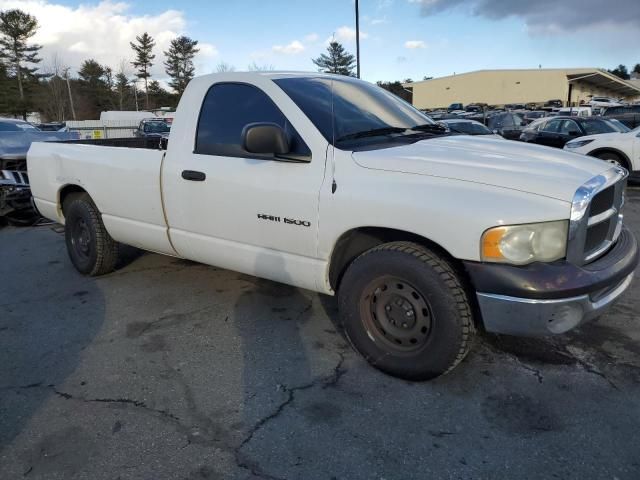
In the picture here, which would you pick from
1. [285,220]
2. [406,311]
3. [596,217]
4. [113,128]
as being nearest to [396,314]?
[406,311]

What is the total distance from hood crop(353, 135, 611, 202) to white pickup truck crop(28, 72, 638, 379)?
0.04 ft

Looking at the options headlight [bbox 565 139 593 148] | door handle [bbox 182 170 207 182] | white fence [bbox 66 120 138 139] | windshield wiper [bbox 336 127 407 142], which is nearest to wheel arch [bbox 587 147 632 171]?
headlight [bbox 565 139 593 148]

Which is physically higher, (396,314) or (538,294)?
(538,294)

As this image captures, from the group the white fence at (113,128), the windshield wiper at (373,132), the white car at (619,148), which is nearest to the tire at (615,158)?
the white car at (619,148)

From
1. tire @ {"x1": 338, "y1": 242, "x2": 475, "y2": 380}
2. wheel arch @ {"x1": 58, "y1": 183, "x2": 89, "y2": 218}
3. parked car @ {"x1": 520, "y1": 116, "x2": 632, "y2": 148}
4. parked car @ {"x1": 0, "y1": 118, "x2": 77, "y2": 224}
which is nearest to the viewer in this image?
tire @ {"x1": 338, "y1": 242, "x2": 475, "y2": 380}

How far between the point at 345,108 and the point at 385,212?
1.03m

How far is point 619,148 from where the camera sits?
10.8 m

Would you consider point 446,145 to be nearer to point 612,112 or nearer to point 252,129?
point 252,129

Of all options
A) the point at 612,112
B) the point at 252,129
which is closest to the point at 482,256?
the point at 252,129

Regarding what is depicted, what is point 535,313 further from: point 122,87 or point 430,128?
point 122,87

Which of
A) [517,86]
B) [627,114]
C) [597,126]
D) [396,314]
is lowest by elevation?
[396,314]

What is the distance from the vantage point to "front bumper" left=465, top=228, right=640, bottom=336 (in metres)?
2.54

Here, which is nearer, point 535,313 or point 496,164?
point 535,313

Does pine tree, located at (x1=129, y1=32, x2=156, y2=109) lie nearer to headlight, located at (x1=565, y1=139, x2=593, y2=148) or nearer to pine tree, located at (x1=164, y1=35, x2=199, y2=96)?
pine tree, located at (x1=164, y1=35, x2=199, y2=96)
